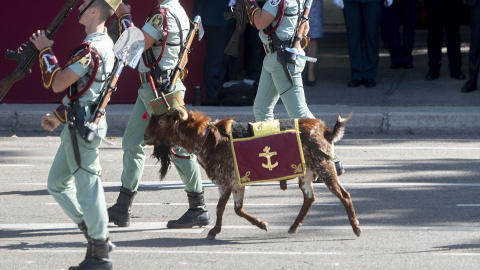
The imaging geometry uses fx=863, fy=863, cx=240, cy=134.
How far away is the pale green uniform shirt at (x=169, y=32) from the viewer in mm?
6988

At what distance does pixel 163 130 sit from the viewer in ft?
22.1

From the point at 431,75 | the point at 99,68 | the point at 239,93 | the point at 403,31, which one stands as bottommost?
the point at 431,75

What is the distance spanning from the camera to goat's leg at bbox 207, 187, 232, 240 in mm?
6805

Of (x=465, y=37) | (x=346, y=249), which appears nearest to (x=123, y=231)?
(x=346, y=249)

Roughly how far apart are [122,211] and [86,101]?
5.58ft

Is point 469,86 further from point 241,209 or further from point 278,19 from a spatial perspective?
point 241,209

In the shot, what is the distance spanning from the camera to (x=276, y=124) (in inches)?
263

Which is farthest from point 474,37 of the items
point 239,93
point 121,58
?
point 121,58

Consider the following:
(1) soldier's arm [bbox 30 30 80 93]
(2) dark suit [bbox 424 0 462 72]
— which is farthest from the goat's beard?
(2) dark suit [bbox 424 0 462 72]

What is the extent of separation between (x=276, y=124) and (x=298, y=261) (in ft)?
3.55

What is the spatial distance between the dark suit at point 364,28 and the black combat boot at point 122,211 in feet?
22.5

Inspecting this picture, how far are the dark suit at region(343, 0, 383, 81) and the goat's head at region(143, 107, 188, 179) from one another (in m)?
7.14

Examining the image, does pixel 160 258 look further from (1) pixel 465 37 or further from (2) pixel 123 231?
(1) pixel 465 37

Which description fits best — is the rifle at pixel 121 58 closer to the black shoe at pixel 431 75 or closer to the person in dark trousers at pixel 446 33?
the person in dark trousers at pixel 446 33
